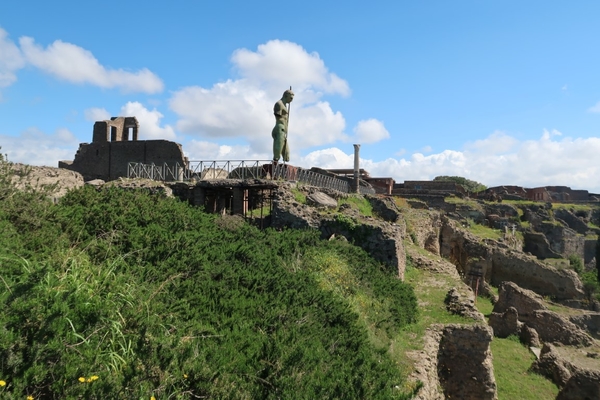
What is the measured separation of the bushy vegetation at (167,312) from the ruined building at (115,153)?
1347 cm

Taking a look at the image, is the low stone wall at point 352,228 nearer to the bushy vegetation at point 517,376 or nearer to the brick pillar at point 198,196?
the brick pillar at point 198,196

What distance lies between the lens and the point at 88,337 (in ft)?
13.6

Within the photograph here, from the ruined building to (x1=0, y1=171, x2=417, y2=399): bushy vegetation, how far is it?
531 inches

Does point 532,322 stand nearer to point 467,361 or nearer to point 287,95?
point 467,361

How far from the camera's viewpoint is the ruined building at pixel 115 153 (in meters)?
22.2

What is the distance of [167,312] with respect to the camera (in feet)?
16.9

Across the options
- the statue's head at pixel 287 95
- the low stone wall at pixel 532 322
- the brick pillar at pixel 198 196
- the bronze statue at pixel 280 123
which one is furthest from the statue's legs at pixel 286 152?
the low stone wall at pixel 532 322

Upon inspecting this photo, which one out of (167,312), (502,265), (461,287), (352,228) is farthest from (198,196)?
(502,265)

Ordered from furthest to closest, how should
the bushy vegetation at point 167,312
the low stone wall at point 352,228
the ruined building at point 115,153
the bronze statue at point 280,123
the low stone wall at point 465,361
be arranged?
the ruined building at point 115,153 < the bronze statue at point 280,123 < the low stone wall at point 352,228 < the low stone wall at point 465,361 < the bushy vegetation at point 167,312

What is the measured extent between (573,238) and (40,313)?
48.3 metres

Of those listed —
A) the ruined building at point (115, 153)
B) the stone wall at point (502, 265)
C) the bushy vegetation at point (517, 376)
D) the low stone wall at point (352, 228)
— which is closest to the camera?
the bushy vegetation at point (517, 376)

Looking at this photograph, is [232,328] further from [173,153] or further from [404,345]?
[173,153]

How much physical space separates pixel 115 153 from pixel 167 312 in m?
20.6

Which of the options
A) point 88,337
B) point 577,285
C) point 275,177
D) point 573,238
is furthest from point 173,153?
point 573,238
